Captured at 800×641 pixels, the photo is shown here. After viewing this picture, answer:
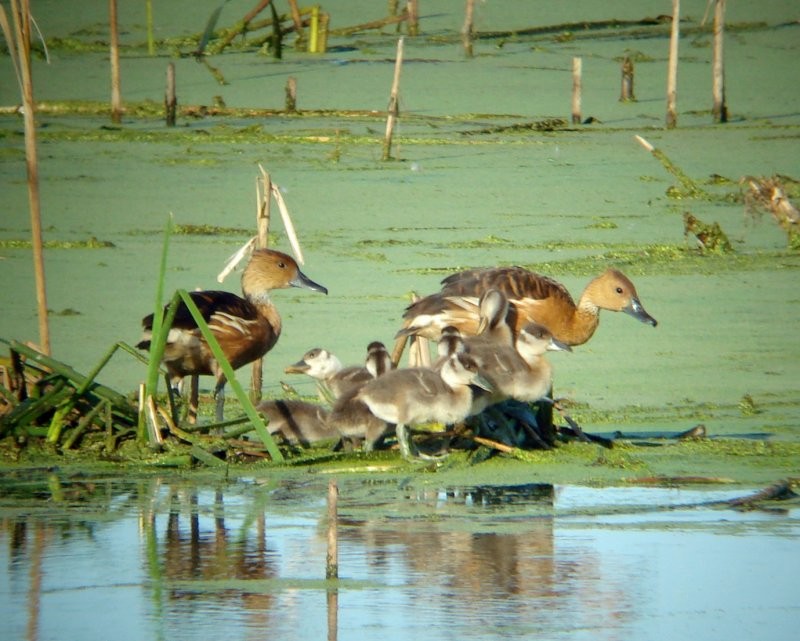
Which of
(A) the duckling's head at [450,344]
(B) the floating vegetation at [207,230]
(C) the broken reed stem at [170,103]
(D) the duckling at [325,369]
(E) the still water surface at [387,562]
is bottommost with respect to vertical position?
(E) the still water surface at [387,562]

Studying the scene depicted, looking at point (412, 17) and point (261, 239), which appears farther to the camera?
point (412, 17)

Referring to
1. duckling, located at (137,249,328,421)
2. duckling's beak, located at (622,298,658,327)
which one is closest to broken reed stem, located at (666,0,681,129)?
duckling's beak, located at (622,298,658,327)

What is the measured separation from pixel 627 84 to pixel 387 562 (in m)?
12.8

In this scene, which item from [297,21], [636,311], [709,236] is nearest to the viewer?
[636,311]

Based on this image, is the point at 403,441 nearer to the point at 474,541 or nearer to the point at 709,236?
the point at 474,541

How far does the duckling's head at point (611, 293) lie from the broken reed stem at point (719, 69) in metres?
8.33

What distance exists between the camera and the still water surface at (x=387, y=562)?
432cm

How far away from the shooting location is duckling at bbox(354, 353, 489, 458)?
6074mm

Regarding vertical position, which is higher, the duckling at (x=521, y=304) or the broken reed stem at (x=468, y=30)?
the broken reed stem at (x=468, y=30)

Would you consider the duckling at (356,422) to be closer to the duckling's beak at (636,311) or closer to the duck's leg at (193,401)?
the duck's leg at (193,401)

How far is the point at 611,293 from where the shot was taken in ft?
25.3

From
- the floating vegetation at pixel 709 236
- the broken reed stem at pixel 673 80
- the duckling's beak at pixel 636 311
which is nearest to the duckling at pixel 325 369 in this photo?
the duckling's beak at pixel 636 311

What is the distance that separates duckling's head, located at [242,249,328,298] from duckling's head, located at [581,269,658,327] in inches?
64.3

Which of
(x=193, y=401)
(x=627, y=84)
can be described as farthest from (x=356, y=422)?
(x=627, y=84)
